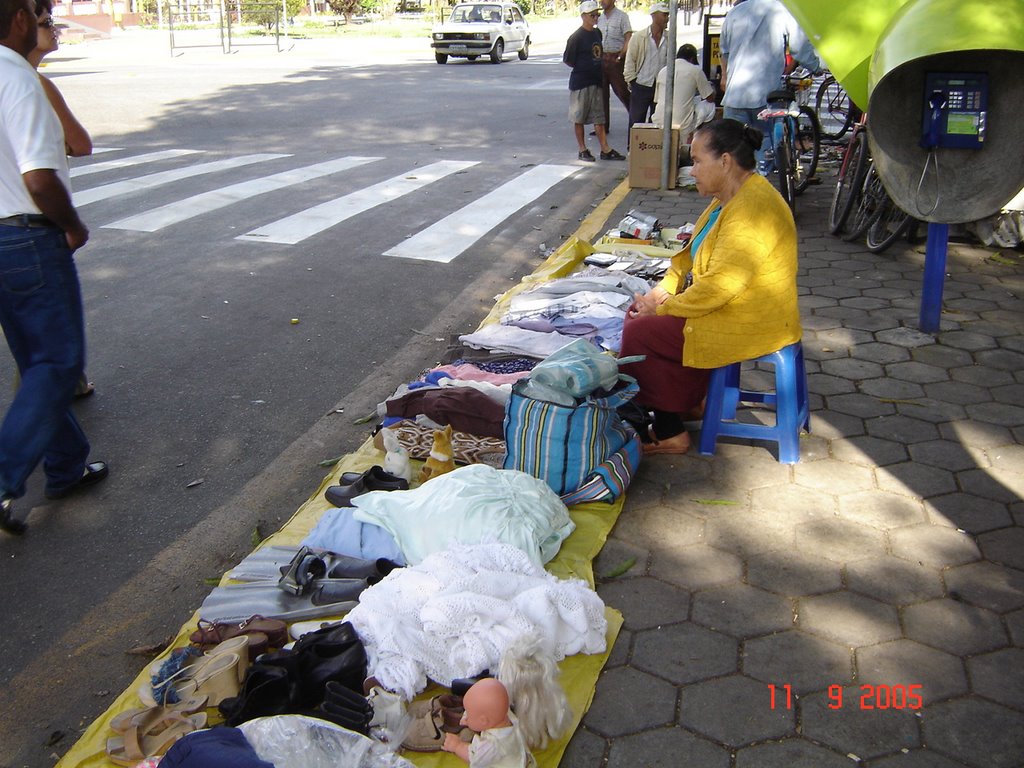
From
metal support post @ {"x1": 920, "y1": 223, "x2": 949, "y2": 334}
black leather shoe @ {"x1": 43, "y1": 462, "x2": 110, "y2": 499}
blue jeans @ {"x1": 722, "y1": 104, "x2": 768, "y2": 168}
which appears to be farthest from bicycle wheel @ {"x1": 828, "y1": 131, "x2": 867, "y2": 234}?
black leather shoe @ {"x1": 43, "y1": 462, "x2": 110, "y2": 499}

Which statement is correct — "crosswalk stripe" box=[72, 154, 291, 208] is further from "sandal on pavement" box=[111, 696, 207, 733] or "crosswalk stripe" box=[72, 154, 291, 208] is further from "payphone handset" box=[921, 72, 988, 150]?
"payphone handset" box=[921, 72, 988, 150]

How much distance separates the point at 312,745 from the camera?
229cm

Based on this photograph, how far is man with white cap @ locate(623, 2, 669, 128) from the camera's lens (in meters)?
10.5

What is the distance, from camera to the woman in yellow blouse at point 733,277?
3.74m

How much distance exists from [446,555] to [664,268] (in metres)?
3.85

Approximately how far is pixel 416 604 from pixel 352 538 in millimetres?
556

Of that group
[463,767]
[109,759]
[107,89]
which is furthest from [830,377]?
[107,89]

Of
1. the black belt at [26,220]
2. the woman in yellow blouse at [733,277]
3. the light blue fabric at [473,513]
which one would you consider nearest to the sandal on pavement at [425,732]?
the light blue fabric at [473,513]

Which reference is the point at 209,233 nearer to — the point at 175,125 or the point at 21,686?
the point at 21,686

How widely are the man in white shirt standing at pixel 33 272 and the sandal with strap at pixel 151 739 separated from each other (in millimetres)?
1480

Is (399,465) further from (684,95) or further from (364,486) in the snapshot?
(684,95)

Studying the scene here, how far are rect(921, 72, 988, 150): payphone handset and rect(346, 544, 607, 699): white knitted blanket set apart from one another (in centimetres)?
363

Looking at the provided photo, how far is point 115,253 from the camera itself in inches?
283

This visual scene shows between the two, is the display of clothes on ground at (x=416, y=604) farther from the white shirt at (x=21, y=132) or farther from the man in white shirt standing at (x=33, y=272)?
the white shirt at (x=21, y=132)
